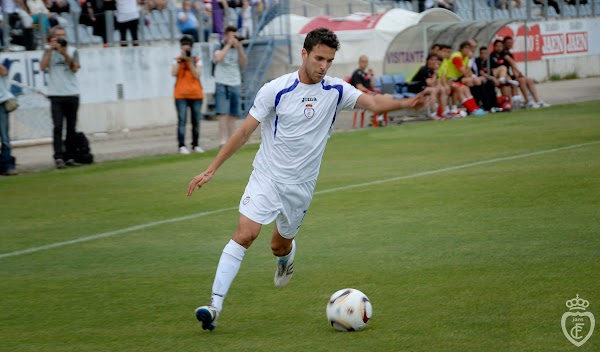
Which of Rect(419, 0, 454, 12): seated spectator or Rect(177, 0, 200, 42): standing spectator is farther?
Rect(419, 0, 454, 12): seated spectator

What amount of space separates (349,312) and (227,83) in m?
14.8

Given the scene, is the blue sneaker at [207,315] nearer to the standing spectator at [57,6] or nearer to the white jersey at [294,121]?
the white jersey at [294,121]

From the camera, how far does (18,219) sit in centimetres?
1372

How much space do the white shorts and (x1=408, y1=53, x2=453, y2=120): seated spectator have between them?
60.0ft

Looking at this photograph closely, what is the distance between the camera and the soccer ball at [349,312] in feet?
23.8

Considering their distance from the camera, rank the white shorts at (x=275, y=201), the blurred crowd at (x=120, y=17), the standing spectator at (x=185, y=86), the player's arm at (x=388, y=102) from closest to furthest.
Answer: the player's arm at (x=388, y=102) < the white shorts at (x=275, y=201) < the standing spectator at (x=185, y=86) < the blurred crowd at (x=120, y=17)

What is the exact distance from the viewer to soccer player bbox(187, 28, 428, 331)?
7684 mm

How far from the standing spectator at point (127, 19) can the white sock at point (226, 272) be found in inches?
802

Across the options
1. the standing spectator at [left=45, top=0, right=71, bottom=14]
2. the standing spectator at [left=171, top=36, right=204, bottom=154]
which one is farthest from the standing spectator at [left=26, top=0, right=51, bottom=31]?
the standing spectator at [left=171, top=36, right=204, bottom=154]

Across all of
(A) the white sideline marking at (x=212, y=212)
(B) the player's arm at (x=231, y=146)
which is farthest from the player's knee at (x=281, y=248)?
(A) the white sideline marking at (x=212, y=212)

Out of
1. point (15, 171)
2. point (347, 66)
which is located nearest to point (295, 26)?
point (347, 66)

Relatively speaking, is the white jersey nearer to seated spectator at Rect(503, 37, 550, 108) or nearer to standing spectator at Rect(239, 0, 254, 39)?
seated spectator at Rect(503, 37, 550, 108)

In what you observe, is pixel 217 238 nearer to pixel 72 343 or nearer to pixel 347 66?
pixel 72 343

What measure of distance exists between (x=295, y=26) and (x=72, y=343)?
2720 centimetres
